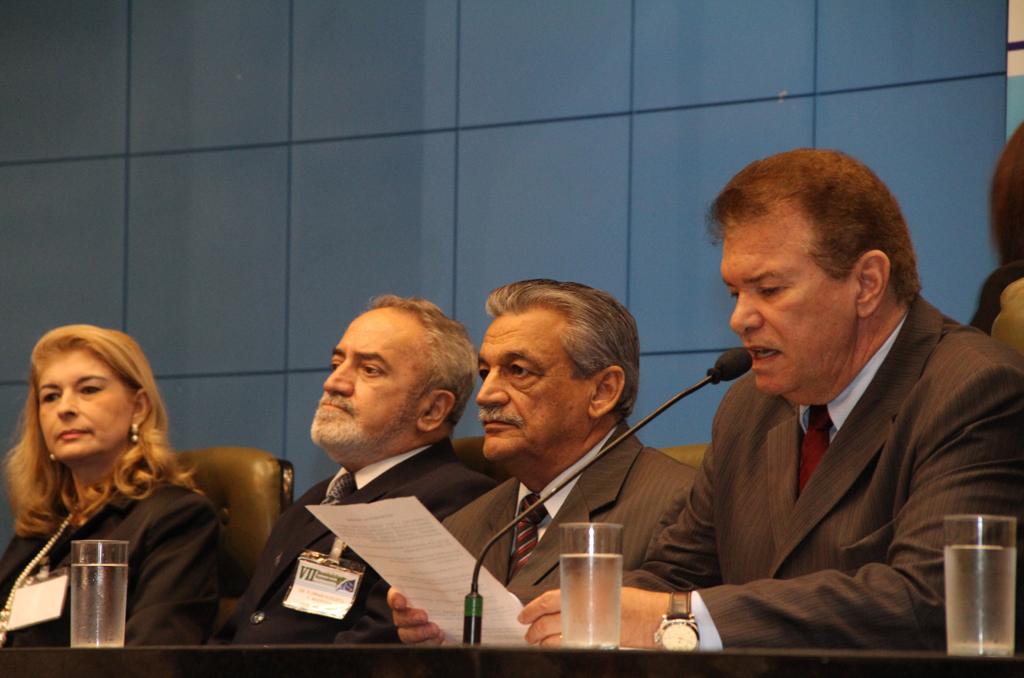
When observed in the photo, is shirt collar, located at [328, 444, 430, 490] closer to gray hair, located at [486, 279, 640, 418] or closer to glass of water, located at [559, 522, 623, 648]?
gray hair, located at [486, 279, 640, 418]

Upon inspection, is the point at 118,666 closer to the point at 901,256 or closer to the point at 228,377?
the point at 901,256

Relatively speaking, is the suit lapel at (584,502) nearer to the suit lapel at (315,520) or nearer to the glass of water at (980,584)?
the suit lapel at (315,520)

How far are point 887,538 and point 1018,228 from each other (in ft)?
2.58

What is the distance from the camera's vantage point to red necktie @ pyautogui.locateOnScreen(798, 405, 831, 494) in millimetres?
2255

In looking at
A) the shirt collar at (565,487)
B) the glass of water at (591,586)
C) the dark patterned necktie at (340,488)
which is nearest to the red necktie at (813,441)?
the glass of water at (591,586)

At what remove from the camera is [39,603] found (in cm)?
351

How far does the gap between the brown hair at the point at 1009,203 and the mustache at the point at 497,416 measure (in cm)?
106

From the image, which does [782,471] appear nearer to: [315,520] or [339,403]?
[315,520]

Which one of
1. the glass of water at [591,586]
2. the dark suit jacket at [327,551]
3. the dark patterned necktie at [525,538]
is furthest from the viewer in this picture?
the dark suit jacket at [327,551]

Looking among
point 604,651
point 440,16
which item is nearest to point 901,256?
point 604,651

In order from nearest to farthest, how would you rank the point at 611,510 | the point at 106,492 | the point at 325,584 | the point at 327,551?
the point at 611,510
the point at 325,584
the point at 327,551
the point at 106,492

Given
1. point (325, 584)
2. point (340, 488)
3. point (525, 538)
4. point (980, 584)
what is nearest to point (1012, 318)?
point (980, 584)

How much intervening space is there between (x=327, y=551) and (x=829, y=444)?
1.42 metres

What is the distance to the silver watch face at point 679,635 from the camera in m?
1.92
